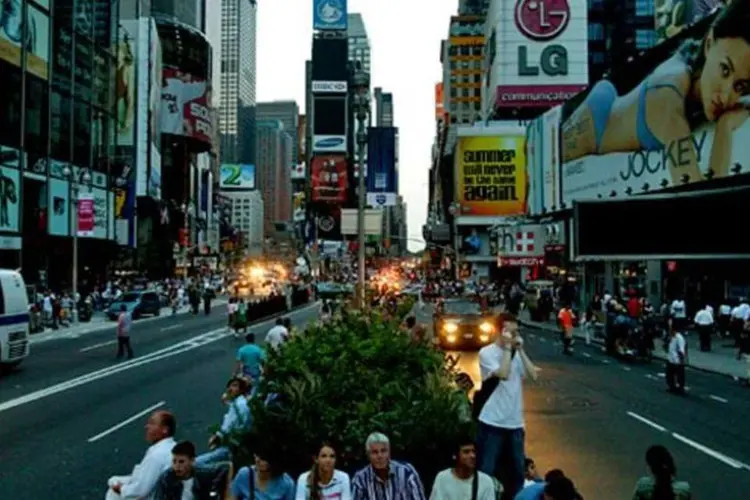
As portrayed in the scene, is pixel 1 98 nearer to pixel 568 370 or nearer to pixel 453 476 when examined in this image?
pixel 568 370

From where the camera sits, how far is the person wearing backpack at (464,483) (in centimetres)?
686

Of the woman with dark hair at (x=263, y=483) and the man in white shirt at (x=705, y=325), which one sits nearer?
the woman with dark hair at (x=263, y=483)

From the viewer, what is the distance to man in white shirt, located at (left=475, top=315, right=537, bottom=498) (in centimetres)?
888

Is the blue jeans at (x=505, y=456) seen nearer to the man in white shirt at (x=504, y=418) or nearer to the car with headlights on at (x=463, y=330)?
the man in white shirt at (x=504, y=418)

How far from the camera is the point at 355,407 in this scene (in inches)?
337

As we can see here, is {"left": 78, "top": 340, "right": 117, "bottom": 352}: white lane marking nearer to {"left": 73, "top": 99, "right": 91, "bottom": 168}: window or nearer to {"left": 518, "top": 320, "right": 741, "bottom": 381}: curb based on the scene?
{"left": 518, "top": 320, "right": 741, "bottom": 381}: curb

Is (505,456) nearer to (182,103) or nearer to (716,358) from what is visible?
(716,358)

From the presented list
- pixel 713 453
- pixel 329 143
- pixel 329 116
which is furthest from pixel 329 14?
pixel 713 453

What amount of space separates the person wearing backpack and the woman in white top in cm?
70

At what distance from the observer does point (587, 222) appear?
3869 cm

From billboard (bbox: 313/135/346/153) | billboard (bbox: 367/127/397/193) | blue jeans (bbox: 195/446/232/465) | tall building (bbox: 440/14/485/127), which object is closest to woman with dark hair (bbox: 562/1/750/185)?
billboard (bbox: 313/135/346/153)

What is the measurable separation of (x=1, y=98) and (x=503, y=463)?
5138cm

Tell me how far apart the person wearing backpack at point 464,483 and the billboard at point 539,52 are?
98115 mm

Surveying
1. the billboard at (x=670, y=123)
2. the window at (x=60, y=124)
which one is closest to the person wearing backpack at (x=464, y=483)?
the billboard at (x=670, y=123)
